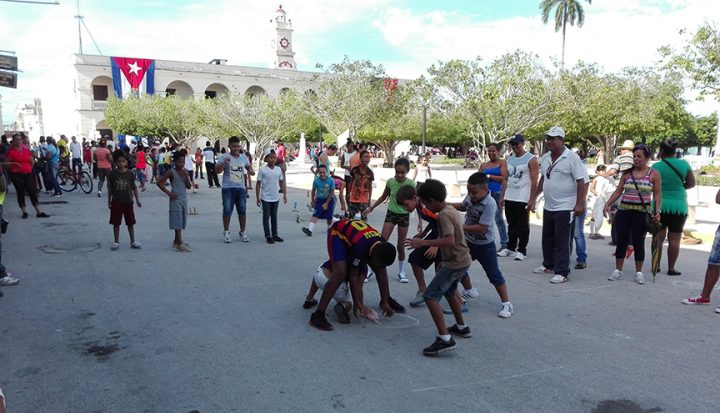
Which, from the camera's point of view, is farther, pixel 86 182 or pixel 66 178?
pixel 66 178

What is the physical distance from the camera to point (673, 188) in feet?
21.4

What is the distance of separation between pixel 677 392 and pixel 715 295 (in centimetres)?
300

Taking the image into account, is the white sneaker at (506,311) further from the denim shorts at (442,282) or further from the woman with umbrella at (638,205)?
the woman with umbrella at (638,205)

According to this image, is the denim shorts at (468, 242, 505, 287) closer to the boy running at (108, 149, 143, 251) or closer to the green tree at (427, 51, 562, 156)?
the boy running at (108, 149, 143, 251)

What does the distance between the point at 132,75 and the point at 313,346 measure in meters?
60.3

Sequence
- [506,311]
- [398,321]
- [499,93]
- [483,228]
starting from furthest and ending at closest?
[499,93], [506,311], [398,321], [483,228]

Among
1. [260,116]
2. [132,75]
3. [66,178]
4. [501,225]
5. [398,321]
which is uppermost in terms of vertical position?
[132,75]

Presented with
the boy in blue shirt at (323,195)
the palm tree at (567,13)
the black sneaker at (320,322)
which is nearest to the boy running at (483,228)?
the black sneaker at (320,322)

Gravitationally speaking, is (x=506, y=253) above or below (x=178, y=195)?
below

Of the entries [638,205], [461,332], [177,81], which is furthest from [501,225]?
[177,81]

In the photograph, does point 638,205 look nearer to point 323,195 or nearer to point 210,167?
point 323,195

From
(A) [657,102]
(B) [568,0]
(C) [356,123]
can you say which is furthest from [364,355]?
(B) [568,0]

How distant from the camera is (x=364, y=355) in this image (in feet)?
13.6

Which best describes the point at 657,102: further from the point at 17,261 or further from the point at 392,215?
the point at 17,261
